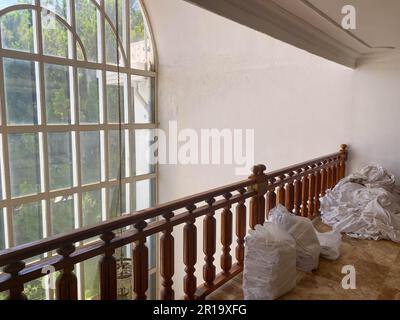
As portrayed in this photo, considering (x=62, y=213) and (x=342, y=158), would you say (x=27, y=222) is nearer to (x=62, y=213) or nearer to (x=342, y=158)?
(x=62, y=213)

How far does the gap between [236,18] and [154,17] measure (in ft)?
15.2

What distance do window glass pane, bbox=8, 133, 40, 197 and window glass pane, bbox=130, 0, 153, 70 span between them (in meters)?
2.40

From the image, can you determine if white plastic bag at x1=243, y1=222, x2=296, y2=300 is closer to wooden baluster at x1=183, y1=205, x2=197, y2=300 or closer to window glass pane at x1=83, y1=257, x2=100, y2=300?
wooden baluster at x1=183, y1=205, x2=197, y2=300

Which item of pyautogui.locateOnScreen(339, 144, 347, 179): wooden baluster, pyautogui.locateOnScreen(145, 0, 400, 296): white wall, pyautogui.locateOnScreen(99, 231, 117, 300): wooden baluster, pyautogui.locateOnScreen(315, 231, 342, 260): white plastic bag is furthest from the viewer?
pyautogui.locateOnScreen(339, 144, 347, 179): wooden baluster

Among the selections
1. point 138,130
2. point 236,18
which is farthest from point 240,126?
point 236,18

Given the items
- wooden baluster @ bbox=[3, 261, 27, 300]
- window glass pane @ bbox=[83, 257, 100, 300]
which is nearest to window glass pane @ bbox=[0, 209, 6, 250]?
window glass pane @ bbox=[83, 257, 100, 300]

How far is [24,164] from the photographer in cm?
461

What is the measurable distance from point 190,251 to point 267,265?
1.60 feet

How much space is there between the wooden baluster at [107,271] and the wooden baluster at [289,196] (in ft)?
6.69

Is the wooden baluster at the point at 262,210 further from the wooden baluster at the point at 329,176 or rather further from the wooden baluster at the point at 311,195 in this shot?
the wooden baluster at the point at 329,176

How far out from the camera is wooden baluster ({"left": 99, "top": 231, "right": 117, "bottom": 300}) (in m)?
1.48

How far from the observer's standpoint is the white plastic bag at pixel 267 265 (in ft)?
6.68

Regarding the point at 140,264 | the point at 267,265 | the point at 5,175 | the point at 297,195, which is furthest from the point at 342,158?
the point at 5,175

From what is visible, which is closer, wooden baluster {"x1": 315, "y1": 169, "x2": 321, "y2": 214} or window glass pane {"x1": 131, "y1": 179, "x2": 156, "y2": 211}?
wooden baluster {"x1": 315, "y1": 169, "x2": 321, "y2": 214}
